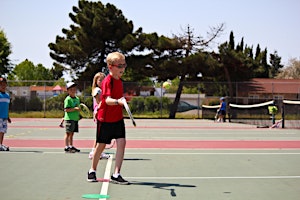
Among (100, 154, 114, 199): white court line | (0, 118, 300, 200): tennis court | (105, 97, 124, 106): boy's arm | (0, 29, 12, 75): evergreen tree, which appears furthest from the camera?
(0, 29, 12, 75): evergreen tree

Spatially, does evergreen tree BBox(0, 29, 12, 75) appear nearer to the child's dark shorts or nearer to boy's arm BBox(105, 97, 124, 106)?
the child's dark shorts

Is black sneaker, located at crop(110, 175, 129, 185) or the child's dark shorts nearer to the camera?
black sneaker, located at crop(110, 175, 129, 185)

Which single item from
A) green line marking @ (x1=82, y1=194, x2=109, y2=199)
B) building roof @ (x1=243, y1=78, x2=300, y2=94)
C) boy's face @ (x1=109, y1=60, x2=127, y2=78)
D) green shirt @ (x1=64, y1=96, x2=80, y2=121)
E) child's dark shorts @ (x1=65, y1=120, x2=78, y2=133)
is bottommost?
green line marking @ (x1=82, y1=194, x2=109, y2=199)

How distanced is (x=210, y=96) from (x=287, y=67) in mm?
49938

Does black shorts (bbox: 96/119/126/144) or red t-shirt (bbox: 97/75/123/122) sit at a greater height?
red t-shirt (bbox: 97/75/123/122)

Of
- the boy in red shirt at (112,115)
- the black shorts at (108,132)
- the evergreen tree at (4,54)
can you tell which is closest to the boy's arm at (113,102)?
the boy in red shirt at (112,115)

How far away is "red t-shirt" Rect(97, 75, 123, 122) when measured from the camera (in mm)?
6695

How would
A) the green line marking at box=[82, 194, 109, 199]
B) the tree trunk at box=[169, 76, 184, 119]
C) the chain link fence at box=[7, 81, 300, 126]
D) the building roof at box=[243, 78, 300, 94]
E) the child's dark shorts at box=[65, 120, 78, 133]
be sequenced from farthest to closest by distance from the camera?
the building roof at box=[243, 78, 300, 94] < the tree trunk at box=[169, 76, 184, 119] < the chain link fence at box=[7, 81, 300, 126] < the child's dark shorts at box=[65, 120, 78, 133] < the green line marking at box=[82, 194, 109, 199]

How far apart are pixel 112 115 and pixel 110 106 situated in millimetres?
131

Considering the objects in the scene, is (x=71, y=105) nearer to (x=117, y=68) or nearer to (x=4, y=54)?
(x=117, y=68)

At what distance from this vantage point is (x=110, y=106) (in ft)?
22.2

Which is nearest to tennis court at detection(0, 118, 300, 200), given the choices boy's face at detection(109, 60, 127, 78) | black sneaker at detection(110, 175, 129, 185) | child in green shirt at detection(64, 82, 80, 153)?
black sneaker at detection(110, 175, 129, 185)

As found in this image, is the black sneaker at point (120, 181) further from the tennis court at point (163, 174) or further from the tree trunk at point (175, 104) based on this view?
the tree trunk at point (175, 104)

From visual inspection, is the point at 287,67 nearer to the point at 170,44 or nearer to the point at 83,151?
the point at 170,44
